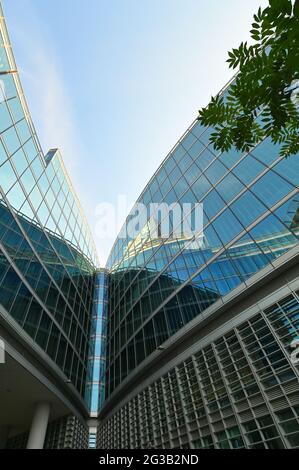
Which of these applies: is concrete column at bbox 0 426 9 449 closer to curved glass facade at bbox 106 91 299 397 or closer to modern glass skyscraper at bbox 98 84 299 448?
modern glass skyscraper at bbox 98 84 299 448

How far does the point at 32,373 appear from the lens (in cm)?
1455

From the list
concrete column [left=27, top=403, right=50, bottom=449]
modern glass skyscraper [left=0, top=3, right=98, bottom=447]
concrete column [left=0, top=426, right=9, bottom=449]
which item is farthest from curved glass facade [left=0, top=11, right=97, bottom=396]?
concrete column [left=0, top=426, right=9, bottom=449]

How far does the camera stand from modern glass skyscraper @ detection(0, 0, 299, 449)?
10000 millimetres

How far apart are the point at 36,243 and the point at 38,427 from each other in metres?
12.4

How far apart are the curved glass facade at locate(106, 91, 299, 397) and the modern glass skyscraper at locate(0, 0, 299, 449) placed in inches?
3.2

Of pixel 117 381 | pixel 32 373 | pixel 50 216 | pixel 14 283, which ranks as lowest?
pixel 32 373

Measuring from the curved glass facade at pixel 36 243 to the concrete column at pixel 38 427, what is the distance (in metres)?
2.45

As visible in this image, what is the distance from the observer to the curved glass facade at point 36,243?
1450 cm

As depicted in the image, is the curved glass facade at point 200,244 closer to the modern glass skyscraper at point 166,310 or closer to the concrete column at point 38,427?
the modern glass skyscraper at point 166,310

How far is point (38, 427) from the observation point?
55.4 ft

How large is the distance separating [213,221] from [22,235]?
12.1 m

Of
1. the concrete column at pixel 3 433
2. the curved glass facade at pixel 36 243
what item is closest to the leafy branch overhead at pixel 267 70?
the curved glass facade at pixel 36 243

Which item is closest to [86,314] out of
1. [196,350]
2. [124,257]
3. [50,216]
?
[124,257]
